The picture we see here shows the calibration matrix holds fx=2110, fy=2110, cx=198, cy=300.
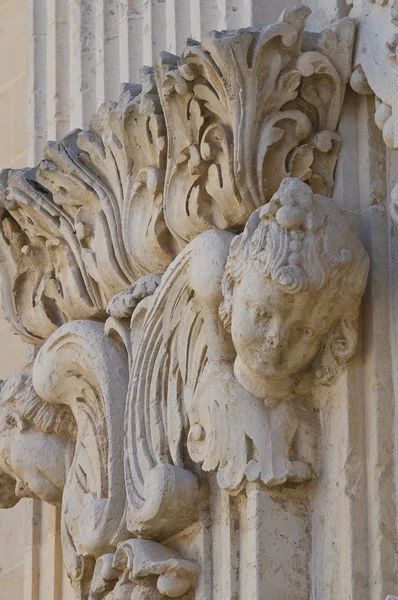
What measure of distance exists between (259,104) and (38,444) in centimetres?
84

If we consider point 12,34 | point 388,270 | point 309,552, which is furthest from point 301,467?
point 12,34

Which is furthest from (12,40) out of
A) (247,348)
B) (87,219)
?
(247,348)

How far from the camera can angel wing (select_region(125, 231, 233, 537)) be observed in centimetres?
336

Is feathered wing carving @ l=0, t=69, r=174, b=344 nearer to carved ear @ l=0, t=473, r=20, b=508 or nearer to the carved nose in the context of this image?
carved ear @ l=0, t=473, r=20, b=508

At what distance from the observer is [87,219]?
149 inches

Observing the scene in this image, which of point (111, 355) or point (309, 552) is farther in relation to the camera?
point (111, 355)

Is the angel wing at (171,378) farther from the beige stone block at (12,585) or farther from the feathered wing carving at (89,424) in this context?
the beige stone block at (12,585)

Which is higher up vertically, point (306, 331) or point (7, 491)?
point (306, 331)

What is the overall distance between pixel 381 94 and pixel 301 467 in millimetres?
598

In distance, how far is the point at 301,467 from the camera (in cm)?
325

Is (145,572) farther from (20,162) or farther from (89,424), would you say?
(20,162)

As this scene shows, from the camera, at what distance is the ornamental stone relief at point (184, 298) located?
323cm

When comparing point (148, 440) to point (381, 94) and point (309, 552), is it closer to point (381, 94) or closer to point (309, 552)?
point (309, 552)

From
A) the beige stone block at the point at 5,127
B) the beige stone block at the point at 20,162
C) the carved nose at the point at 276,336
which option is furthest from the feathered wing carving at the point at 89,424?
the beige stone block at the point at 5,127
